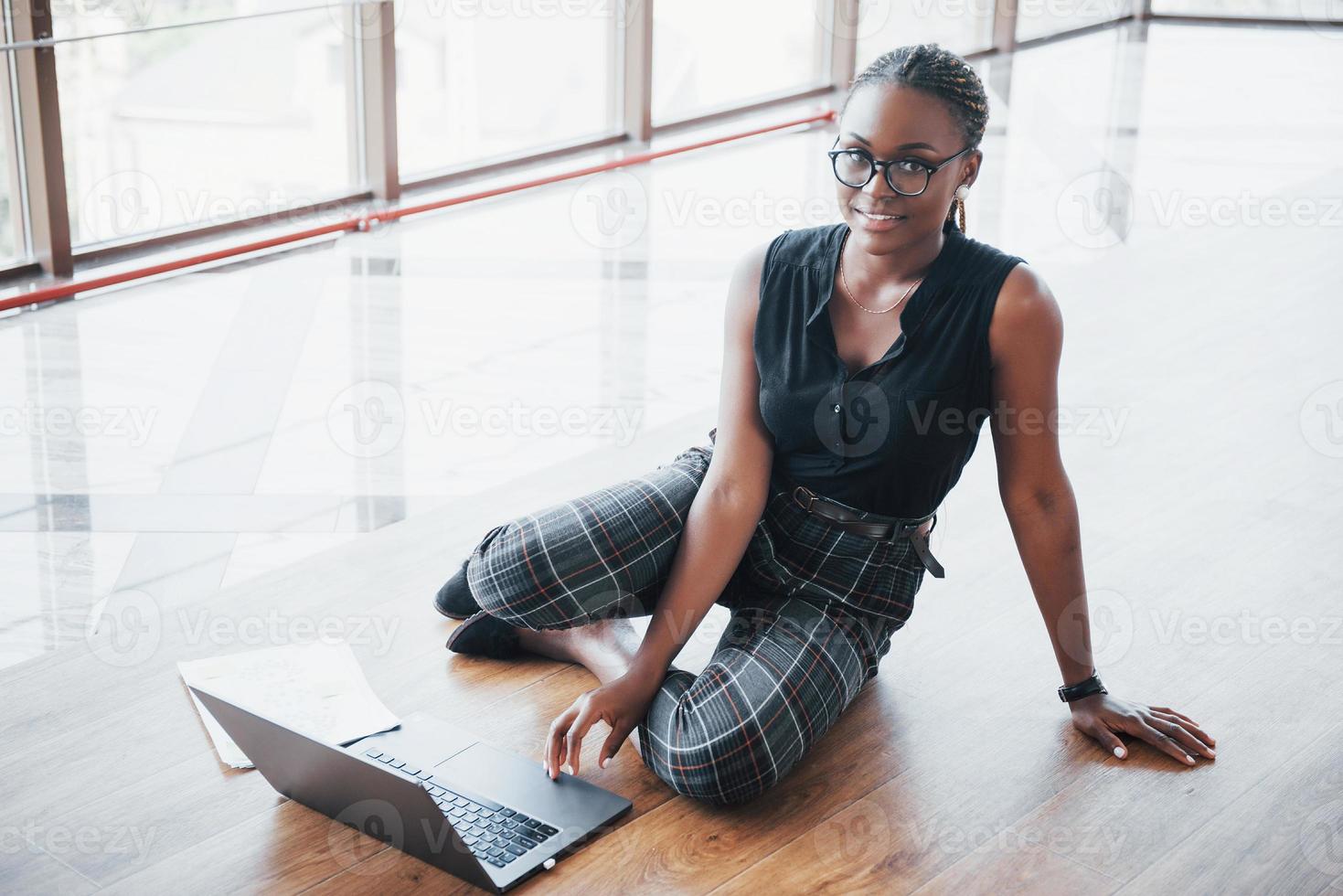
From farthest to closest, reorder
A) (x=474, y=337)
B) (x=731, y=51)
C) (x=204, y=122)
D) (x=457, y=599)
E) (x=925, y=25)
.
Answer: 1. (x=925, y=25)
2. (x=731, y=51)
3. (x=204, y=122)
4. (x=474, y=337)
5. (x=457, y=599)

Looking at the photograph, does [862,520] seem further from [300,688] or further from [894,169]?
[300,688]

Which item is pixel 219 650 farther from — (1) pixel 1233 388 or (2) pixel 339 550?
(1) pixel 1233 388

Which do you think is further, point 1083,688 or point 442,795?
point 1083,688

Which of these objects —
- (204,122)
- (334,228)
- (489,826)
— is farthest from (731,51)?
(489,826)

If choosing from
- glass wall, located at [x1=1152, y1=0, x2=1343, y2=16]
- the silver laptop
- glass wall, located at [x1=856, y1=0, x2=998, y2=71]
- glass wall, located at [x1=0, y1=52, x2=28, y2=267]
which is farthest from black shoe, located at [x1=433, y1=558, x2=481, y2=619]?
glass wall, located at [x1=1152, y1=0, x2=1343, y2=16]

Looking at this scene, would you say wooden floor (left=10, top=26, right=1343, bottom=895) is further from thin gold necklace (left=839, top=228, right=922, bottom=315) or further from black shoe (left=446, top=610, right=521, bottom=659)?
thin gold necklace (left=839, top=228, right=922, bottom=315)

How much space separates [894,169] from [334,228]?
328cm

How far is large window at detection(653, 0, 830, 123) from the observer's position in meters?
6.52

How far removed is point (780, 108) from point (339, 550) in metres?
4.87

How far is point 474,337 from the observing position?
3.96m

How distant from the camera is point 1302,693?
2.26m

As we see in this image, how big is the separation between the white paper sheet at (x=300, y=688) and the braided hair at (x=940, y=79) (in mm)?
1079

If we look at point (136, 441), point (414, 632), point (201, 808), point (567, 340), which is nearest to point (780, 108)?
point (567, 340)

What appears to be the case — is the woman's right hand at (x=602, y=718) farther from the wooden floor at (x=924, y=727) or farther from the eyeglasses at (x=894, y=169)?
the eyeglasses at (x=894, y=169)
